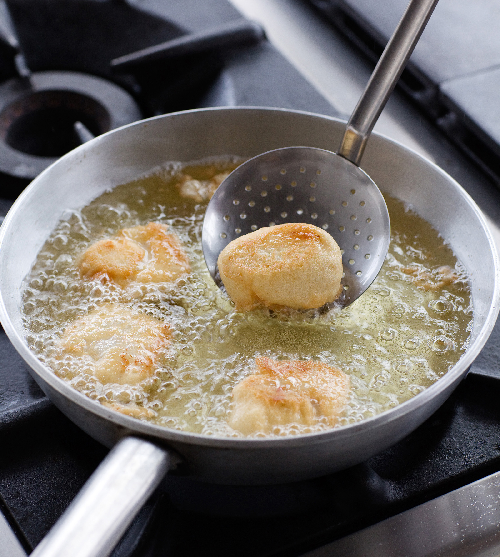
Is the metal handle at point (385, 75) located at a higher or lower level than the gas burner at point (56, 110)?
higher

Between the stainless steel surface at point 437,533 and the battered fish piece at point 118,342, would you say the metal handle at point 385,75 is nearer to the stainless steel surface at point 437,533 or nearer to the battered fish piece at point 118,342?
the battered fish piece at point 118,342

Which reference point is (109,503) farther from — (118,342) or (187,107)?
(187,107)

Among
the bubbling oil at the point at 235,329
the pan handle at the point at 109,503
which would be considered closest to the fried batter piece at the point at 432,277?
the bubbling oil at the point at 235,329

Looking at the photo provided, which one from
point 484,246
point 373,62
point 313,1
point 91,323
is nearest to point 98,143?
point 91,323

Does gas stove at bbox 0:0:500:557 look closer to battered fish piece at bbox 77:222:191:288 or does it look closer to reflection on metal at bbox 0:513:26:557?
reflection on metal at bbox 0:513:26:557

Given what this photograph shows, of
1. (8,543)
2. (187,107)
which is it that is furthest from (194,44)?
(8,543)

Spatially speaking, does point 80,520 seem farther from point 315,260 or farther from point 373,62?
point 373,62

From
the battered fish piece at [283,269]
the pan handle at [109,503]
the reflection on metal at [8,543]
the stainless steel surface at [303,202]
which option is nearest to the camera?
the pan handle at [109,503]
